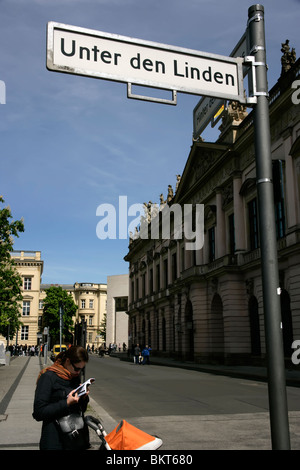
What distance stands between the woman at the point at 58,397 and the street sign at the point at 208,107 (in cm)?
266

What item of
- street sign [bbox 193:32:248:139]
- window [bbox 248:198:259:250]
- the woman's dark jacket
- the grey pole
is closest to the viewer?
the grey pole

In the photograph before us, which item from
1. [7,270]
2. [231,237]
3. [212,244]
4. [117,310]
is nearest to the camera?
[7,270]

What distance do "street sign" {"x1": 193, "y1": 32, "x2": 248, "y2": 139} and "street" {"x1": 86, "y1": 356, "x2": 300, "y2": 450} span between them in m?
5.13

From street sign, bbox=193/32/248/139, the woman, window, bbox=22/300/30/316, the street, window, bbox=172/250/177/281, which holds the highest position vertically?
window, bbox=172/250/177/281

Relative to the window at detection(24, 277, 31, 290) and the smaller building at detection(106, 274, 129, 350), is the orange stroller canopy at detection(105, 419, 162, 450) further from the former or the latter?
the smaller building at detection(106, 274, 129, 350)

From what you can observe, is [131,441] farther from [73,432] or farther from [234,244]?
[234,244]

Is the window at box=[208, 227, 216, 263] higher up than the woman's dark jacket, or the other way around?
the window at box=[208, 227, 216, 263]

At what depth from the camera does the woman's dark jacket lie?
12.9 feet

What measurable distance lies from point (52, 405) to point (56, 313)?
8461 centimetres

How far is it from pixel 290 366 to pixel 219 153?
1848 centimetres

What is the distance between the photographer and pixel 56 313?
8606 centimetres

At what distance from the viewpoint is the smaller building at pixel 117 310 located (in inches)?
3639

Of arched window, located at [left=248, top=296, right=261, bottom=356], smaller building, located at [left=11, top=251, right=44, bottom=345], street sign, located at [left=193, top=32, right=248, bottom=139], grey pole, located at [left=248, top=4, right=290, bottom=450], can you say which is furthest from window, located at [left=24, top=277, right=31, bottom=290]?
grey pole, located at [left=248, top=4, right=290, bottom=450]

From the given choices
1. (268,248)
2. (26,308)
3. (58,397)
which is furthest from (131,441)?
(26,308)
